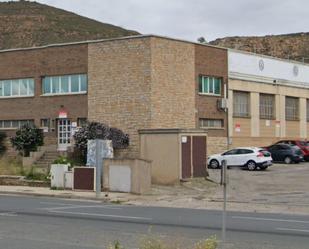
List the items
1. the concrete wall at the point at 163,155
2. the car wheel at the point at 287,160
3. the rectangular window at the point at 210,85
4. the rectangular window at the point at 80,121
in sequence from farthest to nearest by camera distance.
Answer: the car wheel at the point at 287,160 < the rectangular window at the point at 210,85 < the rectangular window at the point at 80,121 < the concrete wall at the point at 163,155

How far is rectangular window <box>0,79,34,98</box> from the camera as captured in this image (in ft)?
155

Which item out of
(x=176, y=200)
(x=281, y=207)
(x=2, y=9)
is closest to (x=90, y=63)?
(x=176, y=200)

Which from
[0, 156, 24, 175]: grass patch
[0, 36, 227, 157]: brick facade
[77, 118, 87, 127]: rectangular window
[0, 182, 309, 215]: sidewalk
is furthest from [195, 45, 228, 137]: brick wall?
[0, 182, 309, 215]: sidewalk

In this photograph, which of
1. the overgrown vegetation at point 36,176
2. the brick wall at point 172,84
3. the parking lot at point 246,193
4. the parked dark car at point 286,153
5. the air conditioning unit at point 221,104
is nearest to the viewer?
the parking lot at point 246,193

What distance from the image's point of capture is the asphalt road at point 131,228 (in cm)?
1252

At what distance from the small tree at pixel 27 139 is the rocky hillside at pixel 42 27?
5173cm

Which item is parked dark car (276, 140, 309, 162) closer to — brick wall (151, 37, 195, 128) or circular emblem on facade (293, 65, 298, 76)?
brick wall (151, 37, 195, 128)

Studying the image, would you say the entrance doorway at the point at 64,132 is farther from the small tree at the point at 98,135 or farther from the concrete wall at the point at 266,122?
the concrete wall at the point at 266,122

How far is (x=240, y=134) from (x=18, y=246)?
127 ft

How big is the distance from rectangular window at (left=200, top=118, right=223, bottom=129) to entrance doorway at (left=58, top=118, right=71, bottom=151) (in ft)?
29.7

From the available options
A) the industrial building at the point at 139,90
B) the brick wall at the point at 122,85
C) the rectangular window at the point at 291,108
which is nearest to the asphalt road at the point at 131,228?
the industrial building at the point at 139,90

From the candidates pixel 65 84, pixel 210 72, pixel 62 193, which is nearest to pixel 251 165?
pixel 210 72

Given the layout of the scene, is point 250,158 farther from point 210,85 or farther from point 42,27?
point 42,27

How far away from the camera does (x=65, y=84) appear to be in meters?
45.2
